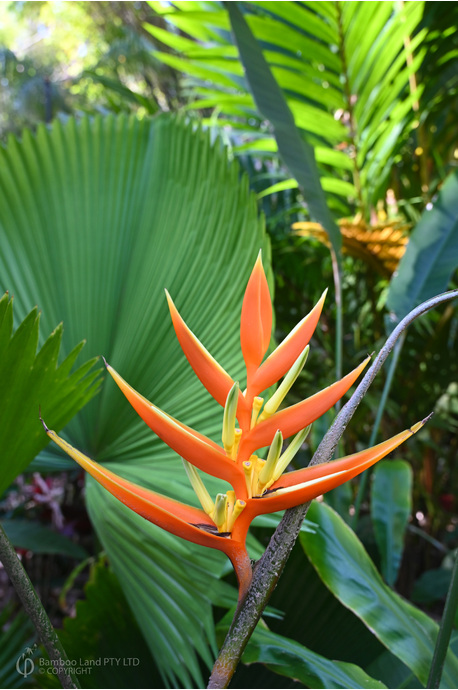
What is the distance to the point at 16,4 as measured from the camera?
24.2 ft

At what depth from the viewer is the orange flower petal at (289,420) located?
0.67ft

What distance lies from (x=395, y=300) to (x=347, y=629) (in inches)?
13.6

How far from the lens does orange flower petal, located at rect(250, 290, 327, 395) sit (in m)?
0.21

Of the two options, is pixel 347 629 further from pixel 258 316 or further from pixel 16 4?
pixel 16 4

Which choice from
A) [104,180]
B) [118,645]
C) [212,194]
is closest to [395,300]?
[212,194]

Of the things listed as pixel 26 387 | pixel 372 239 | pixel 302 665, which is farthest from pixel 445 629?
pixel 372 239

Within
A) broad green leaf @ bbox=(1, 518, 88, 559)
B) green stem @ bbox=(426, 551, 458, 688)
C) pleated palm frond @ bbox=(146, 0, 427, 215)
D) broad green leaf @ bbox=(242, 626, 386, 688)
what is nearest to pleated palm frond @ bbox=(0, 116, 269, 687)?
broad green leaf @ bbox=(242, 626, 386, 688)

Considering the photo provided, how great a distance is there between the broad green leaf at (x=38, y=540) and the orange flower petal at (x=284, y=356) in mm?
826

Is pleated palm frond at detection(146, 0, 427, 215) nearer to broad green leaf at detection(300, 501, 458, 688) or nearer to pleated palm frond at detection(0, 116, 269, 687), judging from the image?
pleated palm frond at detection(0, 116, 269, 687)

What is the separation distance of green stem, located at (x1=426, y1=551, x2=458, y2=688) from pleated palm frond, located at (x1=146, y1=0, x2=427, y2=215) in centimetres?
66

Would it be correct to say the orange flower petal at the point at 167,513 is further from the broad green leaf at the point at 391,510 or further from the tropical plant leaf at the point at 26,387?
the broad green leaf at the point at 391,510

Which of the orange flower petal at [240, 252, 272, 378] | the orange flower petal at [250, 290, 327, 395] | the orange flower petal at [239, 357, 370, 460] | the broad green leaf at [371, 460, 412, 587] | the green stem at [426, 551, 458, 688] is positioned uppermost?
the orange flower petal at [240, 252, 272, 378]

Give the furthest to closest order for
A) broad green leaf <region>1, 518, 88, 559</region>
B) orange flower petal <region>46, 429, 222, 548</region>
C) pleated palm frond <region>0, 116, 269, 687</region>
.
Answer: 1. broad green leaf <region>1, 518, 88, 559</region>
2. pleated palm frond <region>0, 116, 269, 687</region>
3. orange flower petal <region>46, 429, 222, 548</region>

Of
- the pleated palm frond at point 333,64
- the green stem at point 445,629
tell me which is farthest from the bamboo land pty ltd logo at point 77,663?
the pleated palm frond at point 333,64
